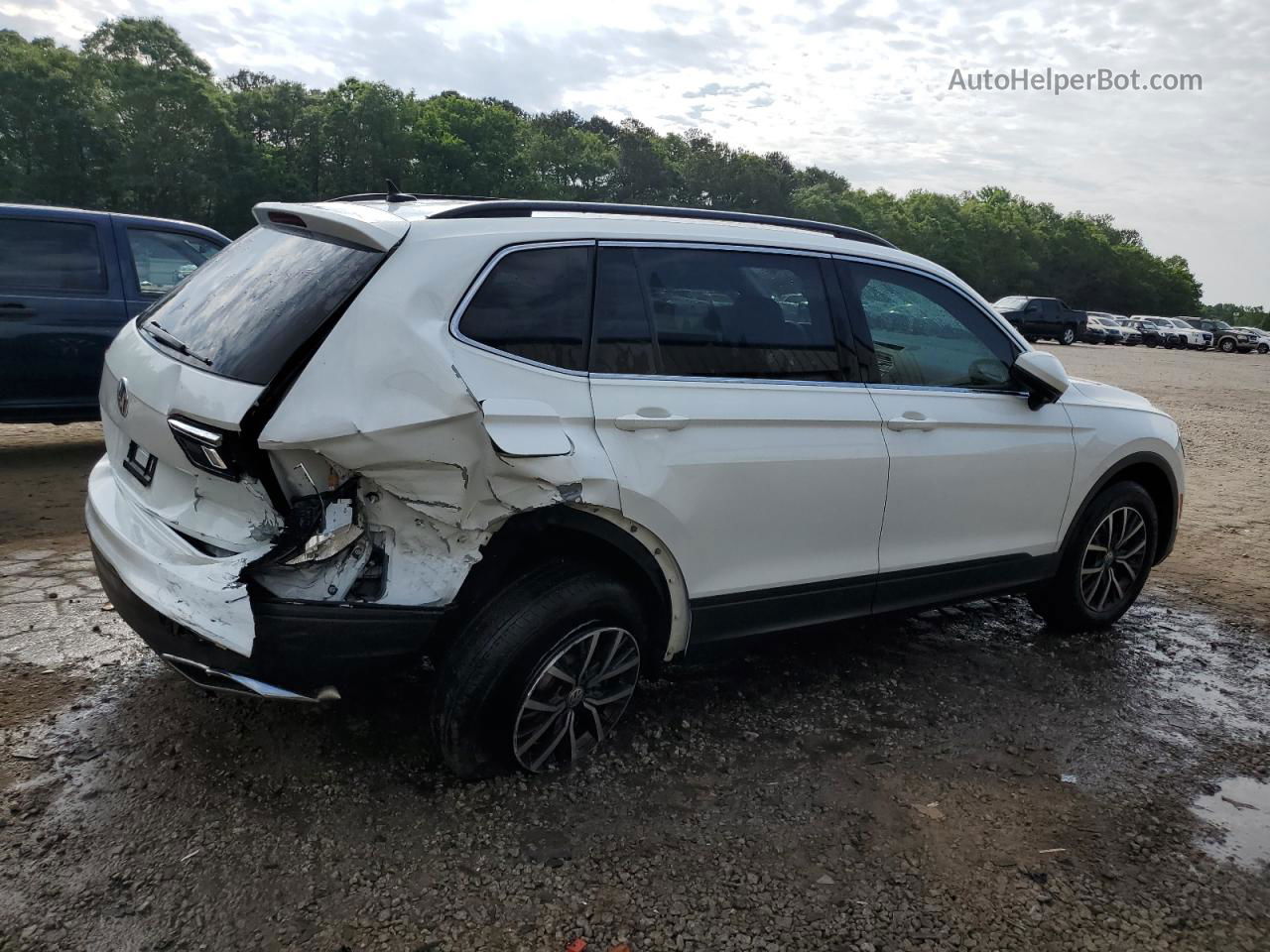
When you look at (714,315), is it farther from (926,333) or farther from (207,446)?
(207,446)

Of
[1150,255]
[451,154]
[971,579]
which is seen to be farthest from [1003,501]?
[1150,255]

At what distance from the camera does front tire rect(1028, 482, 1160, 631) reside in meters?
4.55

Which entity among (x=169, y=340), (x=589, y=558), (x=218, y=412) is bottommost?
(x=589, y=558)

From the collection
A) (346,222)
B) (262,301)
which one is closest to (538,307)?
(346,222)

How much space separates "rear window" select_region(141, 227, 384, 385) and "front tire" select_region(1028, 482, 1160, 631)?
11.5 ft

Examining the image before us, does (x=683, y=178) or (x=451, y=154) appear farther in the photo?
(x=683, y=178)

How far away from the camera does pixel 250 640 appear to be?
2.54 m

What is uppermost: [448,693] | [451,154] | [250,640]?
[451,154]

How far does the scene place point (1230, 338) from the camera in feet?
160

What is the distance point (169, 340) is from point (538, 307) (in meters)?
1.20

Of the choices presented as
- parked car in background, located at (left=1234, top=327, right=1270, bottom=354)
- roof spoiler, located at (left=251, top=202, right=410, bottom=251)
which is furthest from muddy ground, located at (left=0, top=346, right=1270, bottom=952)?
parked car in background, located at (left=1234, top=327, right=1270, bottom=354)

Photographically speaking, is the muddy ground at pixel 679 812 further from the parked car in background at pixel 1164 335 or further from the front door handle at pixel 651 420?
the parked car in background at pixel 1164 335

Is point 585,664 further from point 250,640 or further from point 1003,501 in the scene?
point 1003,501

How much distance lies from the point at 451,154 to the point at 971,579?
53.6m
